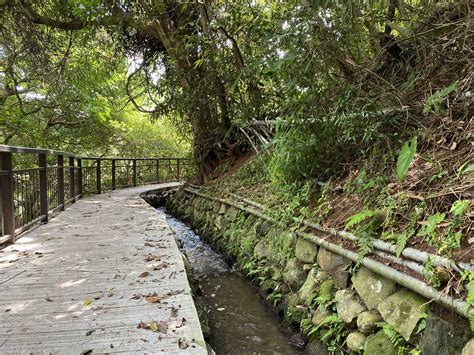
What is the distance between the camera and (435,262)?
1.68 meters

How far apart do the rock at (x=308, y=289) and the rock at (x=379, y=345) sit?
0.72 m

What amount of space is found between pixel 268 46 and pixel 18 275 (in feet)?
10.7

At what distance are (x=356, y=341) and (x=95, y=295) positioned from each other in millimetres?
1904

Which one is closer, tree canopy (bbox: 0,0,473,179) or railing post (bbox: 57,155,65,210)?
tree canopy (bbox: 0,0,473,179)

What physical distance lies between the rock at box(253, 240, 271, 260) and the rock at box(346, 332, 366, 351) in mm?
1579

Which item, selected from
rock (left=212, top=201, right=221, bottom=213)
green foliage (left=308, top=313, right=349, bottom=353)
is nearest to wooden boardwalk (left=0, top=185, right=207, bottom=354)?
green foliage (left=308, top=313, right=349, bottom=353)

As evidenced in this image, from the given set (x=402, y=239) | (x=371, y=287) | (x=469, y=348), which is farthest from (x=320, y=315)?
(x=469, y=348)

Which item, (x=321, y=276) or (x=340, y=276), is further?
(x=321, y=276)

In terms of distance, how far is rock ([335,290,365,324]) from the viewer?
2109 mm

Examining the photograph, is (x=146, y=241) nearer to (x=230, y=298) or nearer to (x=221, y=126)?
(x=230, y=298)

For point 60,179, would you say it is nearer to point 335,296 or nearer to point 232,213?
point 232,213

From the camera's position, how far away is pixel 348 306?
7.19 feet

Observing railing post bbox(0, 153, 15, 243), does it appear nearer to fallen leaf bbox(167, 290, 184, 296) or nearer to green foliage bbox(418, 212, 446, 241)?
fallen leaf bbox(167, 290, 184, 296)

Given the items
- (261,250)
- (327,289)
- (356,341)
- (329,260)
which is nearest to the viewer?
(356,341)
